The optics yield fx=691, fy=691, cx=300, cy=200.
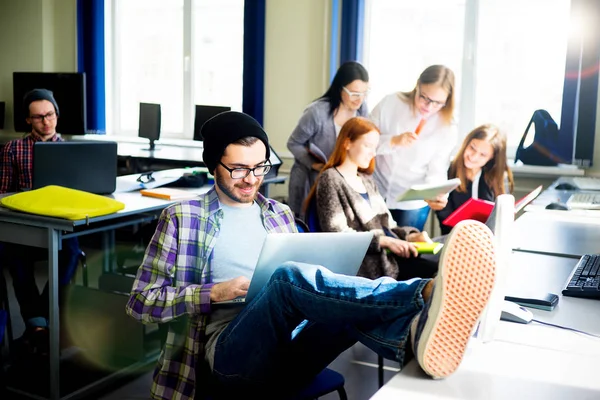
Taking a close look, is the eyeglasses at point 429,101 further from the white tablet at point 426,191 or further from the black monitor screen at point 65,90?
the black monitor screen at point 65,90

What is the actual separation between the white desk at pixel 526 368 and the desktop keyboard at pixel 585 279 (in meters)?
0.09

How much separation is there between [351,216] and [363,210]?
71 millimetres

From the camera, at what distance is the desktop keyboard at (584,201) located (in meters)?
3.32

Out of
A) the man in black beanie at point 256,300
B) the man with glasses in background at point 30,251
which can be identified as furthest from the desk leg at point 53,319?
the man in black beanie at point 256,300

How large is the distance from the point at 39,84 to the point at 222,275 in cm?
517

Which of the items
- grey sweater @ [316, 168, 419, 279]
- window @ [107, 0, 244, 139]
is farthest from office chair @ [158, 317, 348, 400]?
window @ [107, 0, 244, 139]

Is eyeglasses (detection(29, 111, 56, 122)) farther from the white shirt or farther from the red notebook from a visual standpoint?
the red notebook

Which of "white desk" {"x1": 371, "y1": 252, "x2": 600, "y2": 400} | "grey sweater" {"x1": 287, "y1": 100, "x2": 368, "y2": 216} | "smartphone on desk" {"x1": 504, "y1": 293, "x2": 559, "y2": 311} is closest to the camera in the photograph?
"white desk" {"x1": 371, "y1": 252, "x2": 600, "y2": 400}

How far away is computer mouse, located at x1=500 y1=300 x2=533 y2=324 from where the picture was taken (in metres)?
1.52

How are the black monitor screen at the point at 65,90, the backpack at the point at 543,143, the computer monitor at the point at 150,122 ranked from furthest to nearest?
the black monitor screen at the point at 65,90, the computer monitor at the point at 150,122, the backpack at the point at 543,143

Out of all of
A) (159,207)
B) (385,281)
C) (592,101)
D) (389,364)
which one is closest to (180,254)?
(385,281)

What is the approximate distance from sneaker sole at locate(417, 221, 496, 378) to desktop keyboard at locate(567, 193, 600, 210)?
241cm

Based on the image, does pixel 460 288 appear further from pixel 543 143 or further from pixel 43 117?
pixel 543 143

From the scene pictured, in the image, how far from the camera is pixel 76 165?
10.2 ft
